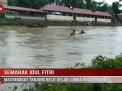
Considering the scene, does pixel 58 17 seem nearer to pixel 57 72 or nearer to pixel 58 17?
pixel 58 17

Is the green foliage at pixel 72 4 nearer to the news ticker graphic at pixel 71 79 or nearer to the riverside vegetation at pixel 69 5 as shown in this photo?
the riverside vegetation at pixel 69 5

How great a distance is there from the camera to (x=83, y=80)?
292cm

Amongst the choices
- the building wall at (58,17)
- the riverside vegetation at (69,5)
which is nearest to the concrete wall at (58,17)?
the building wall at (58,17)

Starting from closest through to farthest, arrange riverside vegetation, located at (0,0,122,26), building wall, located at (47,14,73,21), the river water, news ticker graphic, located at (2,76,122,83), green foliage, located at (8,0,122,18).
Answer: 1. news ticker graphic, located at (2,76,122,83)
2. the river water
3. riverside vegetation, located at (0,0,122,26)
4. building wall, located at (47,14,73,21)
5. green foliage, located at (8,0,122,18)

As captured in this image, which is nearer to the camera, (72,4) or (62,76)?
(62,76)

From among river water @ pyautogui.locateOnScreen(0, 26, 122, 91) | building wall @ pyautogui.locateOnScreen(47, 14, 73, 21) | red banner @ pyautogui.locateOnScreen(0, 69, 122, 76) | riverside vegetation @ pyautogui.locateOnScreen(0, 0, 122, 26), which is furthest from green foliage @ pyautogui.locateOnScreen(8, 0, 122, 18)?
red banner @ pyautogui.locateOnScreen(0, 69, 122, 76)

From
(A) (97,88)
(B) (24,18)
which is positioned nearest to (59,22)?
(B) (24,18)

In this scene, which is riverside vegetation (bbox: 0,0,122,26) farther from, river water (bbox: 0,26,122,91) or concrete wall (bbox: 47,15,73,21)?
river water (bbox: 0,26,122,91)

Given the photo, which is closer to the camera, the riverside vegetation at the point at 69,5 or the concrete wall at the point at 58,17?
the riverside vegetation at the point at 69,5

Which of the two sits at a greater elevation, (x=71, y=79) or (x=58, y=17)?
(x=58, y=17)

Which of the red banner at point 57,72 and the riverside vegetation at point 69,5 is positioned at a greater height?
the riverside vegetation at point 69,5

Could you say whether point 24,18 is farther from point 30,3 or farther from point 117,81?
point 117,81

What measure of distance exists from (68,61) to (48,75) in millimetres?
5964

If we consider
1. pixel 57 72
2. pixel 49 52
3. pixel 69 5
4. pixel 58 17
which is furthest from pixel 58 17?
pixel 57 72
